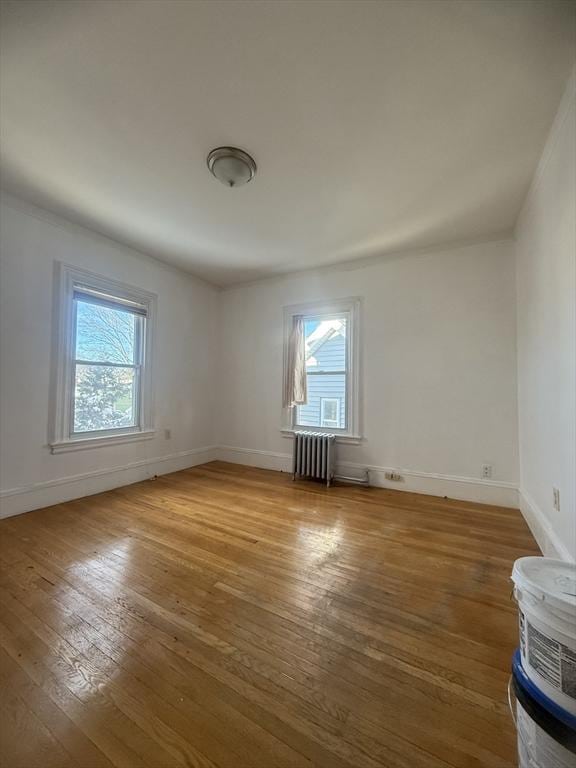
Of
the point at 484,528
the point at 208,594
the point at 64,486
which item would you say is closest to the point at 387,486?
the point at 484,528

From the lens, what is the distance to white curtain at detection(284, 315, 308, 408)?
13.3 ft

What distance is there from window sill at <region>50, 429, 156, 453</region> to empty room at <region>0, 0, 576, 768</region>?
0.04m

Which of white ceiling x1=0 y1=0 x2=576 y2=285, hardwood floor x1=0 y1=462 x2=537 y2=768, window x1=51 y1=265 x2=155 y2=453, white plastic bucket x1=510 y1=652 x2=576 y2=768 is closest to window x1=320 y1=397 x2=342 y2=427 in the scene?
hardwood floor x1=0 y1=462 x2=537 y2=768

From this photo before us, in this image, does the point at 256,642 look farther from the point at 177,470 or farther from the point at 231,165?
the point at 177,470

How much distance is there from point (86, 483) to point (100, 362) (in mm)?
1286

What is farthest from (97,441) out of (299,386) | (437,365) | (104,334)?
Result: (437,365)

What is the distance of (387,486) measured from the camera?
140 inches

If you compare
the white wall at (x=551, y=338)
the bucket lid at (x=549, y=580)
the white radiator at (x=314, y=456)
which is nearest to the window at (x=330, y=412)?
the white radiator at (x=314, y=456)

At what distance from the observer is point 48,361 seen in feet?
9.41

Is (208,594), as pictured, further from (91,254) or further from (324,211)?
(91,254)

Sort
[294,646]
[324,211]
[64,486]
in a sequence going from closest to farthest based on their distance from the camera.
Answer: [294,646], [324,211], [64,486]

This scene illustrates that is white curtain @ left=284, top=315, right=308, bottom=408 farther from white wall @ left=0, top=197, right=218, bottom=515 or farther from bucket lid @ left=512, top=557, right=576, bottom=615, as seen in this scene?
bucket lid @ left=512, top=557, right=576, bottom=615

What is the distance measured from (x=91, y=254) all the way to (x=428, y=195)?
3307mm

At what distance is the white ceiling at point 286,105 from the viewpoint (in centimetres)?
132
